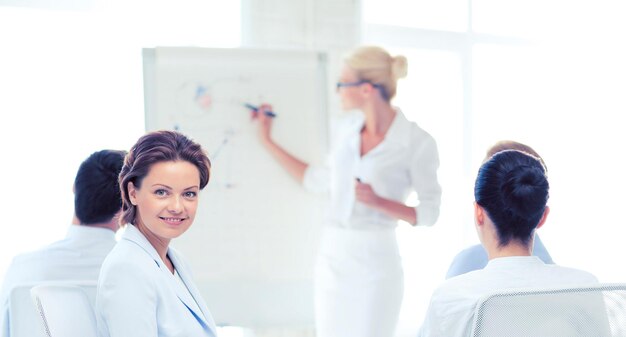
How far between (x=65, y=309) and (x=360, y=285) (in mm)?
1867

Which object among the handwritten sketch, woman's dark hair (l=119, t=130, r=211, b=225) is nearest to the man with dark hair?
woman's dark hair (l=119, t=130, r=211, b=225)

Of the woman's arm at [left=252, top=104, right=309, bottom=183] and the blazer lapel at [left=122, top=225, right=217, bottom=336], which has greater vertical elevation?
the woman's arm at [left=252, top=104, right=309, bottom=183]

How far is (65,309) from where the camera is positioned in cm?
153

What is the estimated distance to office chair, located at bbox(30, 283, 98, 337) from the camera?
1.46 metres

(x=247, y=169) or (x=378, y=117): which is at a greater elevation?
(x=378, y=117)

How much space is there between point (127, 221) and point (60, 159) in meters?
1.82

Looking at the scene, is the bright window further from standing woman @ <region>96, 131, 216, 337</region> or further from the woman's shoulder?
the woman's shoulder

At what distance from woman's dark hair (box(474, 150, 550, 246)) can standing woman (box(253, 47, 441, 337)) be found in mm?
1484

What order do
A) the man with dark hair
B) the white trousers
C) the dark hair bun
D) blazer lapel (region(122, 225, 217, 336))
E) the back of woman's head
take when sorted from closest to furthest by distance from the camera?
blazer lapel (region(122, 225, 217, 336)) → the dark hair bun → the man with dark hair → the white trousers → the back of woman's head

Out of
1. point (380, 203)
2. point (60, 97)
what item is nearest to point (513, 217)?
point (380, 203)

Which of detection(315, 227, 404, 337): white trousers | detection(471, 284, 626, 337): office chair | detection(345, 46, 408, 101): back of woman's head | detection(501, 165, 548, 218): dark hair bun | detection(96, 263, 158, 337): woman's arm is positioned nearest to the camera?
detection(471, 284, 626, 337): office chair

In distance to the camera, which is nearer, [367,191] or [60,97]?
[367,191]

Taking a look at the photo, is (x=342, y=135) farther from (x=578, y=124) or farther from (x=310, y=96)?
(x=578, y=124)

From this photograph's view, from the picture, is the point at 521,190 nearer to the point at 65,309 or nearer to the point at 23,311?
the point at 65,309
